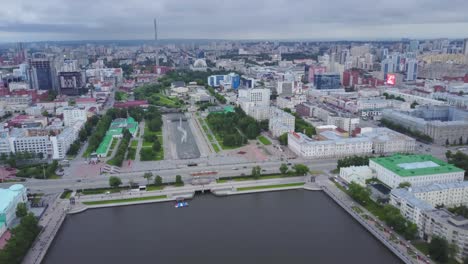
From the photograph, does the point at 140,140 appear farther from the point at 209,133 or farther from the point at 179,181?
the point at 179,181

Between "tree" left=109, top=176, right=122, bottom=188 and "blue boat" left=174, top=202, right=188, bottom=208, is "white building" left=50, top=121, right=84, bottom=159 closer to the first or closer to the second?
"tree" left=109, top=176, right=122, bottom=188

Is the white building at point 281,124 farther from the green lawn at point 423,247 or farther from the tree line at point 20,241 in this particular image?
the tree line at point 20,241

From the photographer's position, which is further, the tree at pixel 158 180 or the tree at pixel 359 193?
the tree at pixel 158 180

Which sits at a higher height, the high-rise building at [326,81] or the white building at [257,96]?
the high-rise building at [326,81]

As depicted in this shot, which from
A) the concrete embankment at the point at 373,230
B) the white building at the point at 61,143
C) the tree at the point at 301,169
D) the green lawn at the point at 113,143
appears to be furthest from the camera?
the green lawn at the point at 113,143

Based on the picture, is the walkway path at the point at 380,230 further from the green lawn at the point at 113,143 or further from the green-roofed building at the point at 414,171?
the green lawn at the point at 113,143

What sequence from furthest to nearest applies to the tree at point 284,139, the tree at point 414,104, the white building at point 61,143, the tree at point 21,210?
the tree at point 414,104 < the tree at point 284,139 < the white building at point 61,143 < the tree at point 21,210

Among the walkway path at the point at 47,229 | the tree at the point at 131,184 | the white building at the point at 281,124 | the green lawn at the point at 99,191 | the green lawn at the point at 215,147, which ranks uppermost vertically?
the white building at the point at 281,124

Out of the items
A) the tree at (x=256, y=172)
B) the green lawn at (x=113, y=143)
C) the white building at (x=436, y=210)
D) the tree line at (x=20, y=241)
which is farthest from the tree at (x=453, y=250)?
the green lawn at (x=113, y=143)
